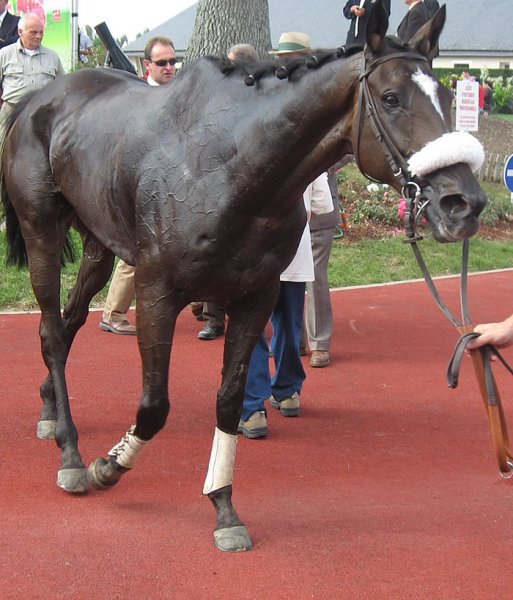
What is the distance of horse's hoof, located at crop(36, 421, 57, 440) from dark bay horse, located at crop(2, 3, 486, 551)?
440 mm

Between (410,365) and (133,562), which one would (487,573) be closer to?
(133,562)

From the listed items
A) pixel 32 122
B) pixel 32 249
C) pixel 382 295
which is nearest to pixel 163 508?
pixel 32 249

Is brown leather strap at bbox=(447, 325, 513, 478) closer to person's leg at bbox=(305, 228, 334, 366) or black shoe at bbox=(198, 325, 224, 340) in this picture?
person's leg at bbox=(305, 228, 334, 366)

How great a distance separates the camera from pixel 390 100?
10.2ft

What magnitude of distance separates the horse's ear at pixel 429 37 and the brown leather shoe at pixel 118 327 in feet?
16.1

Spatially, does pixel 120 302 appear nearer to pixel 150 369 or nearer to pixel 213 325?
pixel 213 325

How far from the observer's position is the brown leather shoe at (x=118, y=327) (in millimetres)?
7723

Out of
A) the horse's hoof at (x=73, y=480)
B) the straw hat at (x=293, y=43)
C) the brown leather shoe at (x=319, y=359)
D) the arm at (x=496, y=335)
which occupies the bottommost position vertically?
the brown leather shoe at (x=319, y=359)

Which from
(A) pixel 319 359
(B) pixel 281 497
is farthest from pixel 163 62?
(B) pixel 281 497

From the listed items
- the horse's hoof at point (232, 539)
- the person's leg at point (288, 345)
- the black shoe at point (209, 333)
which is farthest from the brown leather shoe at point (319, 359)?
the horse's hoof at point (232, 539)

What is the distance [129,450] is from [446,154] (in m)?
2.09

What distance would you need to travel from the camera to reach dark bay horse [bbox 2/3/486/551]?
10.1 feet

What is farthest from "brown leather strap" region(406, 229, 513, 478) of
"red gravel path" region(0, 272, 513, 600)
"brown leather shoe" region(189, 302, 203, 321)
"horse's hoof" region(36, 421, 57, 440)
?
"brown leather shoe" region(189, 302, 203, 321)

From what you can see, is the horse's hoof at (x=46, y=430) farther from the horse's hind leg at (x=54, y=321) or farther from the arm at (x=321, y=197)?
the arm at (x=321, y=197)
